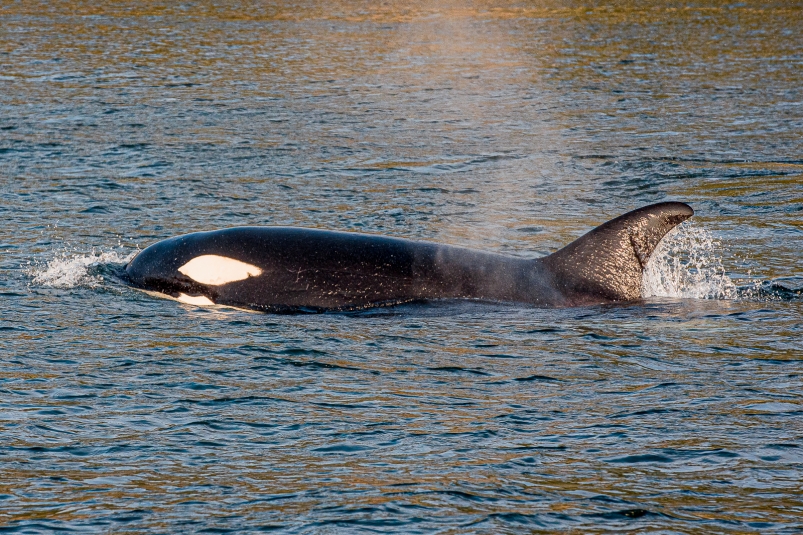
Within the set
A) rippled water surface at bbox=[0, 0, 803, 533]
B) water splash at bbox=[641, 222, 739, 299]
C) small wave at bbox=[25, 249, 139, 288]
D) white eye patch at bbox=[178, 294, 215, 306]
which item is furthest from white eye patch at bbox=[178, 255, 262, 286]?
water splash at bbox=[641, 222, 739, 299]

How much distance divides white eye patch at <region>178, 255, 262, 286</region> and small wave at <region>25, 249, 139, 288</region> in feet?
3.90

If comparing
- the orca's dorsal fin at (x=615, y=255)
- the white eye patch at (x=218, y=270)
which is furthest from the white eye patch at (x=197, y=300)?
the orca's dorsal fin at (x=615, y=255)

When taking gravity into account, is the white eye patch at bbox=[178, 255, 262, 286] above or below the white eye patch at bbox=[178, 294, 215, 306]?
above

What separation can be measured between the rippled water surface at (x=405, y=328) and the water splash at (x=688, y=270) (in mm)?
45

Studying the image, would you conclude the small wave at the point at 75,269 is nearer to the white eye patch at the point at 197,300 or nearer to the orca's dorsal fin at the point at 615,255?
the white eye patch at the point at 197,300

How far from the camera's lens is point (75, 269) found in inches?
490

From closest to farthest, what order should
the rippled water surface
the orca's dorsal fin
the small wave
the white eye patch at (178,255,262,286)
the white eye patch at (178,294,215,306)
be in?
the rippled water surface → the orca's dorsal fin → the white eye patch at (178,255,262,286) → the white eye patch at (178,294,215,306) → the small wave

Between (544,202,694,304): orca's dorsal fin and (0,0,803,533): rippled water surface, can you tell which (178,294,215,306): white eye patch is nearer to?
(0,0,803,533): rippled water surface

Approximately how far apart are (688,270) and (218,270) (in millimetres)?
4884

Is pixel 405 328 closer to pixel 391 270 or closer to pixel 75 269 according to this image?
pixel 391 270

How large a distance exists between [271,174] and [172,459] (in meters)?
11.3

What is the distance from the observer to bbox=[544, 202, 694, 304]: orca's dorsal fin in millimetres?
11023

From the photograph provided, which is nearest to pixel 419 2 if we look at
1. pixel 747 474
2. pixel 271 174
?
pixel 271 174

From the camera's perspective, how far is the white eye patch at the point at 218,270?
36.7ft
